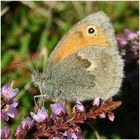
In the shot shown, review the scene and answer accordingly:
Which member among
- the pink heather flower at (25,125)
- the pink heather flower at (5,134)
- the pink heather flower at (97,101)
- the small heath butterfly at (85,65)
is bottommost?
the pink heather flower at (5,134)

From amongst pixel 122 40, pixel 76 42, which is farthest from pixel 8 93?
pixel 122 40

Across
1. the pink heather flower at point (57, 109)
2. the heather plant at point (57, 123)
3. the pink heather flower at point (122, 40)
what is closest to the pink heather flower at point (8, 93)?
the heather plant at point (57, 123)

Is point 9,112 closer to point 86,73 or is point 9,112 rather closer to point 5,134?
point 5,134

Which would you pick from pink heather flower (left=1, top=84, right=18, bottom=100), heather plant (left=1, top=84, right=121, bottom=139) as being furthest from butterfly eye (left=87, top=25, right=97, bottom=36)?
pink heather flower (left=1, top=84, right=18, bottom=100)

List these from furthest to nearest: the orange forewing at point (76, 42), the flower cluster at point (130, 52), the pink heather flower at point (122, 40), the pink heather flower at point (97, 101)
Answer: the pink heather flower at point (122, 40)
the flower cluster at point (130, 52)
the orange forewing at point (76, 42)
the pink heather flower at point (97, 101)

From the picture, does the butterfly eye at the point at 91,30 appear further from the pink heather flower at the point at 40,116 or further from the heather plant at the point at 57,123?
the pink heather flower at the point at 40,116

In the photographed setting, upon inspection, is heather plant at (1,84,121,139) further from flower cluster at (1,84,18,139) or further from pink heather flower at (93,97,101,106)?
flower cluster at (1,84,18,139)

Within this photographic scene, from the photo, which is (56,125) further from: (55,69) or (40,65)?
(40,65)
